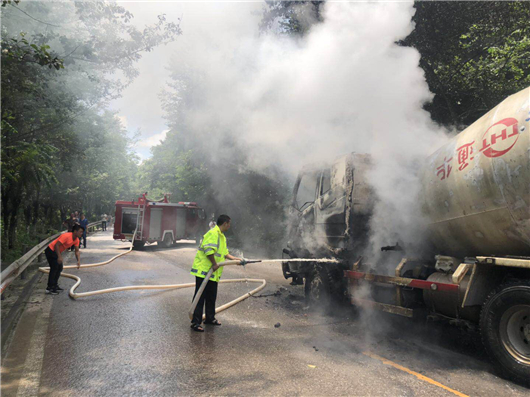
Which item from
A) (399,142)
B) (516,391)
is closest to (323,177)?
(399,142)

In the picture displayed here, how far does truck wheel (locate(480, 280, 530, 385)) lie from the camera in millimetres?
3396

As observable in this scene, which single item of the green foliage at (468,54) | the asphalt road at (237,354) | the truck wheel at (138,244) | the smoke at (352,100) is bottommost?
the asphalt road at (237,354)

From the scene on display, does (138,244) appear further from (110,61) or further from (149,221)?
(110,61)

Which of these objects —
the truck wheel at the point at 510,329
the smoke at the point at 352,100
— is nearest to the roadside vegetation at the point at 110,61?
the smoke at the point at 352,100

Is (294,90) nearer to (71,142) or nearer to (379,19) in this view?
(379,19)

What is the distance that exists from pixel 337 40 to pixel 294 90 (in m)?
1.49

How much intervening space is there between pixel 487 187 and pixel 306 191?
13.1ft

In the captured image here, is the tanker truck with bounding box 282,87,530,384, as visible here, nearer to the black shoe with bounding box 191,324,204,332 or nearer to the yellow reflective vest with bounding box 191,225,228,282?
the yellow reflective vest with bounding box 191,225,228,282

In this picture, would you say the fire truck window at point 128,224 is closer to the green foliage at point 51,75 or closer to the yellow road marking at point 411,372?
the green foliage at point 51,75

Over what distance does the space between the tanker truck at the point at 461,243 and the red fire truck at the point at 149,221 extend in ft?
41.3

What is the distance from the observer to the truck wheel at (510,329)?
134 inches

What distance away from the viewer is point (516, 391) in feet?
10.9

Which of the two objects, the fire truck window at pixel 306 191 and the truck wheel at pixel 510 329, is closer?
the truck wheel at pixel 510 329

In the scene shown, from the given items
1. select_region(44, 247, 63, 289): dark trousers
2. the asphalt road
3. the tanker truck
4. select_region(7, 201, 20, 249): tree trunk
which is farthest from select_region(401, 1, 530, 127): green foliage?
select_region(7, 201, 20, 249): tree trunk
